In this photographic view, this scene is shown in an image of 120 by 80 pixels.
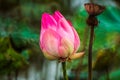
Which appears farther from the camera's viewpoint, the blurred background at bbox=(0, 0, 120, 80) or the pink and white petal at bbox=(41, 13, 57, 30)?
the blurred background at bbox=(0, 0, 120, 80)

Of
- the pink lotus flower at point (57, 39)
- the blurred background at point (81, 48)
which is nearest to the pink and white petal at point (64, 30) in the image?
the pink lotus flower at point (57, 39)

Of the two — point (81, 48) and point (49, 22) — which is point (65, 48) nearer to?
point (49, 22)

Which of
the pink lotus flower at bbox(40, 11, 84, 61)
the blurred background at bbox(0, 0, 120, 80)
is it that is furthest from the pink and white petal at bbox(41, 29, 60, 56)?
the blurred background at bbox(0, 0, 120, 80)

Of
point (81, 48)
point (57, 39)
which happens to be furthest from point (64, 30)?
point (81, 48)

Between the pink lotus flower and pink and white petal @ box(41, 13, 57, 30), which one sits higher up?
pink and white petal @ box(41, 13, 57, 30)

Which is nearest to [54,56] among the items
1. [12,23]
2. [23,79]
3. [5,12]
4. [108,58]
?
[108,58]

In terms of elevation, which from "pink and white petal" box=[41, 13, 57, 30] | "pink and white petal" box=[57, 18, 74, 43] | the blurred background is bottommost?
the blurred background

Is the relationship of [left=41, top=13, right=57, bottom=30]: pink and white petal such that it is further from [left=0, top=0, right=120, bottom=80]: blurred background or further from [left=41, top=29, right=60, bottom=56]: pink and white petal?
[left=0, top=0, right=120, bottom=80]: blurred background
